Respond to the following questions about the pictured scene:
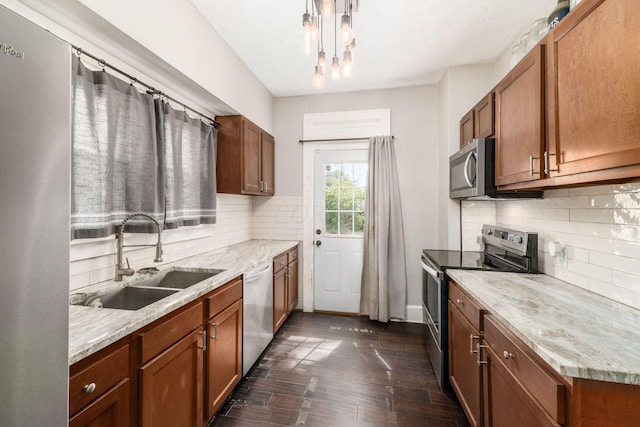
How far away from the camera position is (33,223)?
62cm

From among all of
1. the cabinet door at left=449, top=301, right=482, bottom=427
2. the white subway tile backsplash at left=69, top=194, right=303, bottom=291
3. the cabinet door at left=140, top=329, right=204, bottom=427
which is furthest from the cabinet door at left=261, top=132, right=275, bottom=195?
the cabinet door at left=449, top=301, right=482, bottom=427

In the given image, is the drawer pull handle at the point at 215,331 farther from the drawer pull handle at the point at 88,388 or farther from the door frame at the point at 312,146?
the door frame at the point at 312,146

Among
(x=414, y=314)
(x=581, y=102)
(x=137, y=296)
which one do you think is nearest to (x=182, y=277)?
(x=137, y=296)

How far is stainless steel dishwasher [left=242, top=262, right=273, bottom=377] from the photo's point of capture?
2.13 meters

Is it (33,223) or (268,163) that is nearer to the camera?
(33,223)

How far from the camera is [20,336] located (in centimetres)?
60

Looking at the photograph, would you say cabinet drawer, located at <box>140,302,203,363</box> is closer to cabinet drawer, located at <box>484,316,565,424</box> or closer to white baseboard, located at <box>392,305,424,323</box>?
cabinet drawer, located at <box>484,316,565,424</box>

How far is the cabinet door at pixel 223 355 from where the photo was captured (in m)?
1.66

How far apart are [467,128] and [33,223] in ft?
9.80

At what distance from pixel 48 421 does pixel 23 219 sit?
0.48m

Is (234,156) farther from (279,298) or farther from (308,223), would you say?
(279,298)

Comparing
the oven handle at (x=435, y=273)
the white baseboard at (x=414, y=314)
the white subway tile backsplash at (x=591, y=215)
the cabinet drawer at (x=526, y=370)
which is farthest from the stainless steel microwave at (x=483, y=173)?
the white baseboard at (x=414, y=314)

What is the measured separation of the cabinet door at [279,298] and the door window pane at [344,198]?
0.91 meters

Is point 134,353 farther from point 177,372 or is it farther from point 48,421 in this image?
point 48,421
